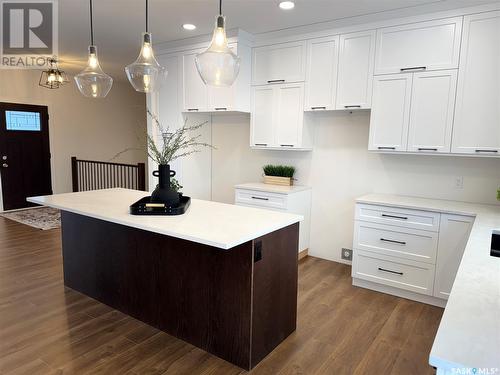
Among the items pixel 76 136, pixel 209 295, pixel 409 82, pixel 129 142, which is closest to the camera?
pixel 209 295

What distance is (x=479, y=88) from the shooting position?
3.00 meters

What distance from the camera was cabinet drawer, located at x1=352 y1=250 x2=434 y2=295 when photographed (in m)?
3.17

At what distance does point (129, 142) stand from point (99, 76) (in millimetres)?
5800

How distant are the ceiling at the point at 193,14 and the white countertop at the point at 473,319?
7.77 feet

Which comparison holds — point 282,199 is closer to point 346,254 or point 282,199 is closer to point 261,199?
point 261,199

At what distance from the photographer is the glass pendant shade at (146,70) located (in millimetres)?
2592

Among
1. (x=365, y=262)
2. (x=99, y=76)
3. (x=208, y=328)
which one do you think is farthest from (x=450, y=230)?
(x=99, y=76)

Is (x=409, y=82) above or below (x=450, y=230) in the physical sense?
above

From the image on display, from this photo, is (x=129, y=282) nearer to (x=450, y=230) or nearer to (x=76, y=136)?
(x=450, y=230)

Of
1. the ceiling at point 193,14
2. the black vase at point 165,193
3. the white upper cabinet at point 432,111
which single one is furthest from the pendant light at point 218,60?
the white upper cabinet at point 432,111

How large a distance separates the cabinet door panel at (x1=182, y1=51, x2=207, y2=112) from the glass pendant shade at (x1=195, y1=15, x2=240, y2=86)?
2294 millimetres

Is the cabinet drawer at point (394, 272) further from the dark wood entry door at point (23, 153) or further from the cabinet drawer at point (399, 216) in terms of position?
the dark wood entry door at point (23, 153)

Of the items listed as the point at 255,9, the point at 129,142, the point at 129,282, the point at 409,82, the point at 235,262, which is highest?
the point at 255,9

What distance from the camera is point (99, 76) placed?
2879 mm
